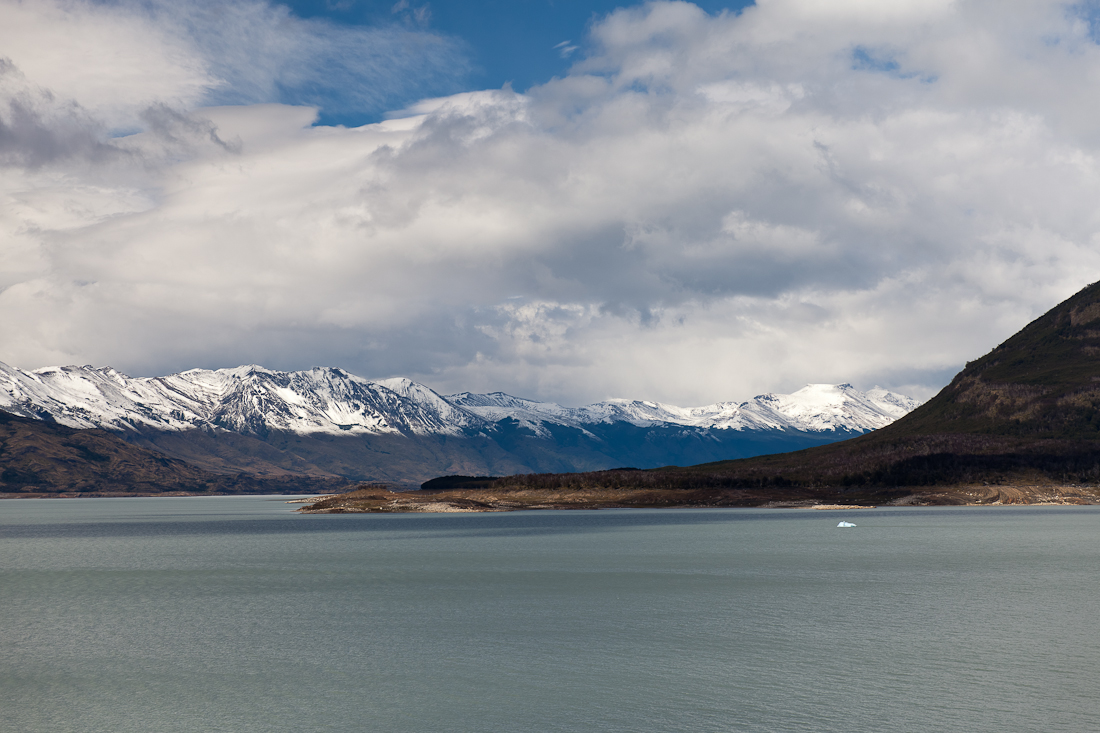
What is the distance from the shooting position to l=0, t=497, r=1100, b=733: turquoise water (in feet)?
128

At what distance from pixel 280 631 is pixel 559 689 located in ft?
83.4

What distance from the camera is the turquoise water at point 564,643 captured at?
128 ft

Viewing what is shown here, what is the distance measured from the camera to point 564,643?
5450 centimetres

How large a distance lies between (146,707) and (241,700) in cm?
406

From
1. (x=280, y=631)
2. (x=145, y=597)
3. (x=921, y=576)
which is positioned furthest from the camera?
(x=921, y=576)

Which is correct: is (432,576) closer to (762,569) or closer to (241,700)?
(762,569)

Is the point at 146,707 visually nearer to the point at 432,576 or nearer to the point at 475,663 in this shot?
the point at 475,663

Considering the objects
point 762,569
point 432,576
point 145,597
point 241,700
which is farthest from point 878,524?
point 241,700

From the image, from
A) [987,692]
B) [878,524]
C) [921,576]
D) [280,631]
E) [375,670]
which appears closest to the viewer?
[987,692]

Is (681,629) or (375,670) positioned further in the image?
(681,629)

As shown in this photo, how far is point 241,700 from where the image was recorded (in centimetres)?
4219

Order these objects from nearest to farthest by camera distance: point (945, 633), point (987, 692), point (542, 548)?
1. point (987, 692)
2. point (945, 633)
3. point (542, 548)

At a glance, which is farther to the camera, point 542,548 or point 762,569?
point 542,548

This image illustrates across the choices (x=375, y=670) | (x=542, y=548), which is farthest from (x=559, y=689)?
(x=542, y=548)
